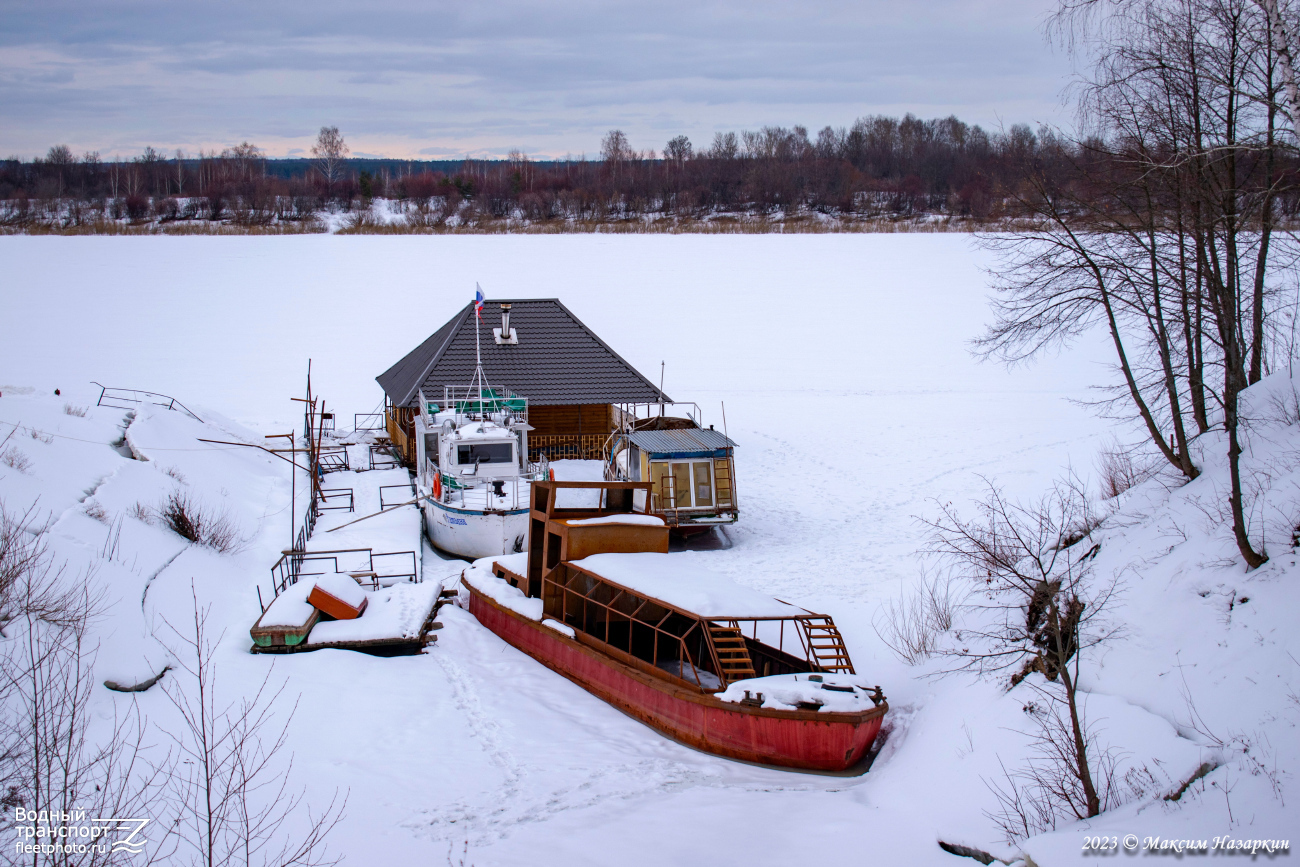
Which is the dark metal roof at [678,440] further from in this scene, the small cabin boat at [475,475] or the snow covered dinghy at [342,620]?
the snow covered dinghy at [342,620]

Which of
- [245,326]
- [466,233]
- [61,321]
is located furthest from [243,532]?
[466,233]

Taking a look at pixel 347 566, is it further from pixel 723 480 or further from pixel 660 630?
pixel 660 630

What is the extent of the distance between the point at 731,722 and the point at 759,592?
7.55 ft

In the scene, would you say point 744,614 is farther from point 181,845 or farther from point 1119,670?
point 181,845

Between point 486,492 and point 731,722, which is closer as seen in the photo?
point 731,722

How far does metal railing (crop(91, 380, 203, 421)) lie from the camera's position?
83.8ft

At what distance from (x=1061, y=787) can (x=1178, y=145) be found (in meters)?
7.45

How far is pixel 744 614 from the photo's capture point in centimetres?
1012

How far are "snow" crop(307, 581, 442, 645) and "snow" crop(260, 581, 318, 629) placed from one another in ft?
1.09

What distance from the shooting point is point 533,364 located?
81.1ft

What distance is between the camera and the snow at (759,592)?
740 centimetres

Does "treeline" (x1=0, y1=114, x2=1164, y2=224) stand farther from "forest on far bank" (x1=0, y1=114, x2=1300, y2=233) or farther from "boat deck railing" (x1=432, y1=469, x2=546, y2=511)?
"boat deck railing" (x1=432, y1=469, x2=546, y2=511)

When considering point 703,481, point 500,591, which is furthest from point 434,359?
point 500,591

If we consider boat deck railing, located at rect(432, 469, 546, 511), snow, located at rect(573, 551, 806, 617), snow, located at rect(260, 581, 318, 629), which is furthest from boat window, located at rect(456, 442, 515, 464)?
snow, located at rect(573, 551, 806, 617)
